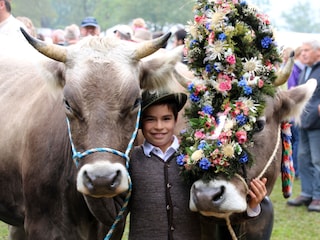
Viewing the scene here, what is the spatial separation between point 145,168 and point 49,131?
0.96m

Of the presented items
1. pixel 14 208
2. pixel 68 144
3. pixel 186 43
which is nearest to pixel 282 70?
pixel 186 43

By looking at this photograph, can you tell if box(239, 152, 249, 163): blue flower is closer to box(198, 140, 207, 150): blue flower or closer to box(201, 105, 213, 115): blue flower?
box(198, 140, 207, 150): blue flower

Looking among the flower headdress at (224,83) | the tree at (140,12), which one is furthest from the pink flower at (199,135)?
the tree at (140,12)

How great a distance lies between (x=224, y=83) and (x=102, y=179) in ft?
3.61

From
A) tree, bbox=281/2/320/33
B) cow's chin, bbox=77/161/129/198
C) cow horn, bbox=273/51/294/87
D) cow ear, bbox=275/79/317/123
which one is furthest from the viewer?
tree, bbox=281/2/320/33

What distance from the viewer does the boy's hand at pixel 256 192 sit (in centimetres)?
381

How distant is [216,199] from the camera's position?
139 inches

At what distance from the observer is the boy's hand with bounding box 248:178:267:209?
381 cm

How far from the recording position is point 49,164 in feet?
14.1

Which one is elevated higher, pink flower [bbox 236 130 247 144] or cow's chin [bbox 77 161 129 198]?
pink flower [bbox 236 130 247 144]

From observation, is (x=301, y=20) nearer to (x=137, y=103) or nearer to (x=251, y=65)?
(x=251, y=65)

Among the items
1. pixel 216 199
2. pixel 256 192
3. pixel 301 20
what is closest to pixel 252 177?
pixel 256 192

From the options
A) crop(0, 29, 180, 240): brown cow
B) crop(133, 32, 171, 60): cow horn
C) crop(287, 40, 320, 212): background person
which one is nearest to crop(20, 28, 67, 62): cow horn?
crop(0, 29, 180, 240): brown cow

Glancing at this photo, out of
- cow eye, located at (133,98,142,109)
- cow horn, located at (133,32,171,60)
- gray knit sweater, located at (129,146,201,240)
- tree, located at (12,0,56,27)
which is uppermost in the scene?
tree, located at (12,0,56,27)
